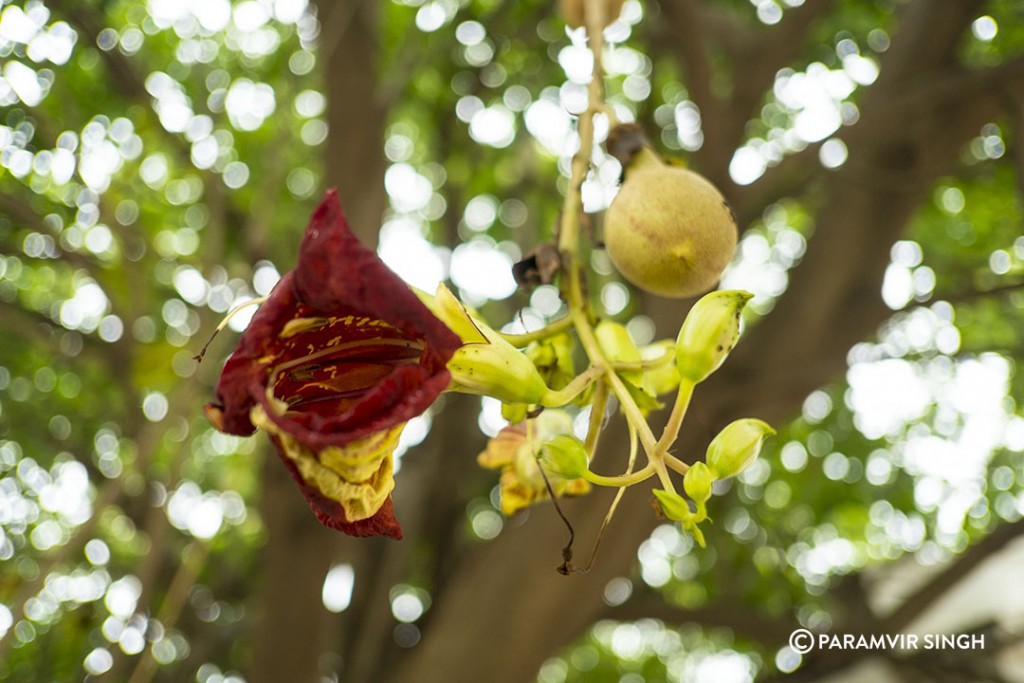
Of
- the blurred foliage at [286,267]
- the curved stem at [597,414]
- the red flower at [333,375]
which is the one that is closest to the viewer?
the red flower at [333,375]

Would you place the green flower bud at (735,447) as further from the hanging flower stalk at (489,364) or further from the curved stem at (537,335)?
the curved stem at (537,335)

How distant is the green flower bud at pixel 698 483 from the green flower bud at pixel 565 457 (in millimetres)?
61

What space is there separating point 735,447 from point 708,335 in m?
0.07

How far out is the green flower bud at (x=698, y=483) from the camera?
504 millimetres

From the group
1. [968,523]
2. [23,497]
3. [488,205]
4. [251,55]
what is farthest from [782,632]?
[251,55]

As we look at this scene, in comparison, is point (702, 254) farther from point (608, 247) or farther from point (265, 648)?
point (265, 648)

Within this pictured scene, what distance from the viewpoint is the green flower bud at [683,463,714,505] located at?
504 millimetres

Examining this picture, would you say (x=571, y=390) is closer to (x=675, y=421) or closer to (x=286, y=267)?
(x=675, y=421)

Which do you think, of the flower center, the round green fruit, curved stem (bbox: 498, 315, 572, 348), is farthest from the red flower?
the round green fruit

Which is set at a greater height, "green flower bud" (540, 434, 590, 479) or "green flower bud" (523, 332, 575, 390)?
"green flower bud" (540, 434, 590, 479)

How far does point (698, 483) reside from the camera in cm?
51

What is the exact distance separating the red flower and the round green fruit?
23 centimetres

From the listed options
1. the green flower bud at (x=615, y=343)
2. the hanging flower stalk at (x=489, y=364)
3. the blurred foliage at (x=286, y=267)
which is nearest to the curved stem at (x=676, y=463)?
the hanging flower stalk at (x=489, y=364)

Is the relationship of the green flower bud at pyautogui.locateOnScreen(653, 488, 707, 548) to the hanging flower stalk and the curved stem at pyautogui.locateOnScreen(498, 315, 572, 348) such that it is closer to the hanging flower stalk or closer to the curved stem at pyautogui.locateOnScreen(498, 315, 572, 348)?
the hanging flower stalk
